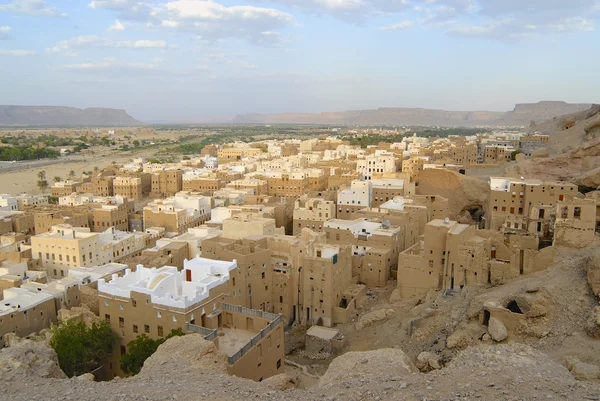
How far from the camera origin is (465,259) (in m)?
28.5

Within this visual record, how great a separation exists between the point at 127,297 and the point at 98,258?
56.6 feet

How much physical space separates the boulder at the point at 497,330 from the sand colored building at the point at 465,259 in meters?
5.78

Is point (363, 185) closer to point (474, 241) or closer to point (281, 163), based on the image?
point (474, 241)

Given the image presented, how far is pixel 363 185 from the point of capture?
52.4m

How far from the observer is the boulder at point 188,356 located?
15.8m

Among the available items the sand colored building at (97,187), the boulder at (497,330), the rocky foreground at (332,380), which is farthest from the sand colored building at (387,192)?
the rocky foreground at (332,380)

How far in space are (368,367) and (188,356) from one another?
5504 mm

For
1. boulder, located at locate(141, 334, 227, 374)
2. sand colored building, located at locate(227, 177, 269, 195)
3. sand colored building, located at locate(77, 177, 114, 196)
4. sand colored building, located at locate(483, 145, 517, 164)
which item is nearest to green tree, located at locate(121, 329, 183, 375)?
boulder, located at locate(141, 334, 227, 374)

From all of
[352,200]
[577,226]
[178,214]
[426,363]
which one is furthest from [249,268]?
[352,200]

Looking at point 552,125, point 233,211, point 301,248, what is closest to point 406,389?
point 301,248

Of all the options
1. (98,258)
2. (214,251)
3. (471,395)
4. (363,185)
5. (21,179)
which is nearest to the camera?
A: (471,395)

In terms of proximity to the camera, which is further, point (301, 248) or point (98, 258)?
point (98, 258)

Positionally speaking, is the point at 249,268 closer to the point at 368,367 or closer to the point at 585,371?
the point at 368,367

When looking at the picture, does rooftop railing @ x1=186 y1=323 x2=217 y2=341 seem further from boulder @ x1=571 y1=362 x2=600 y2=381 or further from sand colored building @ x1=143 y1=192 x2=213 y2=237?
sand colored building @ x1=143 y1=192 x2=213 y2=237
